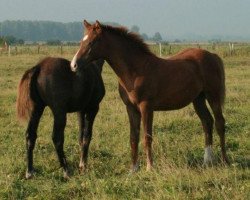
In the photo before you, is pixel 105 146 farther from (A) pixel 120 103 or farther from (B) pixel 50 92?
(A) pixel 120 103

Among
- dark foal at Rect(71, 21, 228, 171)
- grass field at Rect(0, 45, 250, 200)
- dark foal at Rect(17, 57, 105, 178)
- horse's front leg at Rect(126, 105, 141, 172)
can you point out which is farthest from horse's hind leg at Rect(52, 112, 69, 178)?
horse's front leg at Rect(126, 105, 141, 172)

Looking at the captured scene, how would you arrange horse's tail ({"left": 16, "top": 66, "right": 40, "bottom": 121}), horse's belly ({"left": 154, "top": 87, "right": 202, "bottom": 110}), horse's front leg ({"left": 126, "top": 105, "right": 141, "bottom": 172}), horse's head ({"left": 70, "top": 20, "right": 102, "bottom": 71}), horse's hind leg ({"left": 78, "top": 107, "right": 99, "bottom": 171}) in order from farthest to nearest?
horse's hind leg ({"left": 78, "top": 107, "right": 99, "bottom": 171}) → horse's front leg ({"left": 126, "top": 105, "right": 141, "bottom": 172}) → horse's belly ({"left": 154, "top": 87, "right": 202, "bottom": 110}) → horse's tail ({"left": 16, "top": 66, "right": 40, "bottom": 121}) → horse's head ({"left": 70, "top": 20, "right": 102, "bottom": 71})

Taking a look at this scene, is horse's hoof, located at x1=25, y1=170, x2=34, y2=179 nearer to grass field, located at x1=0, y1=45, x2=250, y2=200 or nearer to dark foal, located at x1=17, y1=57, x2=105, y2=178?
dark foal, located at x1=17, y1=57, x2=105, y2=178

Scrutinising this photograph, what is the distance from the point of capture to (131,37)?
22.0ft

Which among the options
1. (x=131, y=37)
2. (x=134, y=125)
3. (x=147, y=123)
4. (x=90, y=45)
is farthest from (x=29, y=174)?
(x=131, y=37)

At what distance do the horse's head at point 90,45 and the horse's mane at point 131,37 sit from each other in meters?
0.20

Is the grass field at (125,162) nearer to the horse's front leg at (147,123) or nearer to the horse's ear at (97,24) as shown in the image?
the horse's front leg at (147,123)

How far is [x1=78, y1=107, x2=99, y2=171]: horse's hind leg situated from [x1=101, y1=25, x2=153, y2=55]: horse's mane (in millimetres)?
1316

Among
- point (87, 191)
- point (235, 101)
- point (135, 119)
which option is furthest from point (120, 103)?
point (87, 191)

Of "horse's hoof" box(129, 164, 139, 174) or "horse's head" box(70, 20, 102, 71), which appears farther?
"horse's hoof" box(129, 164, 139, 174)

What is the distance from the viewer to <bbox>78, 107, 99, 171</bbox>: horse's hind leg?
703 centimetres

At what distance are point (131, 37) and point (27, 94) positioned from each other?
1836mm

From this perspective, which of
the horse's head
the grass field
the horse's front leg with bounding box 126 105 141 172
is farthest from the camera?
the horse's front leg with bounding box 126 105 141 172

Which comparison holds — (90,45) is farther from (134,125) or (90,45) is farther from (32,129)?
(32,129)
